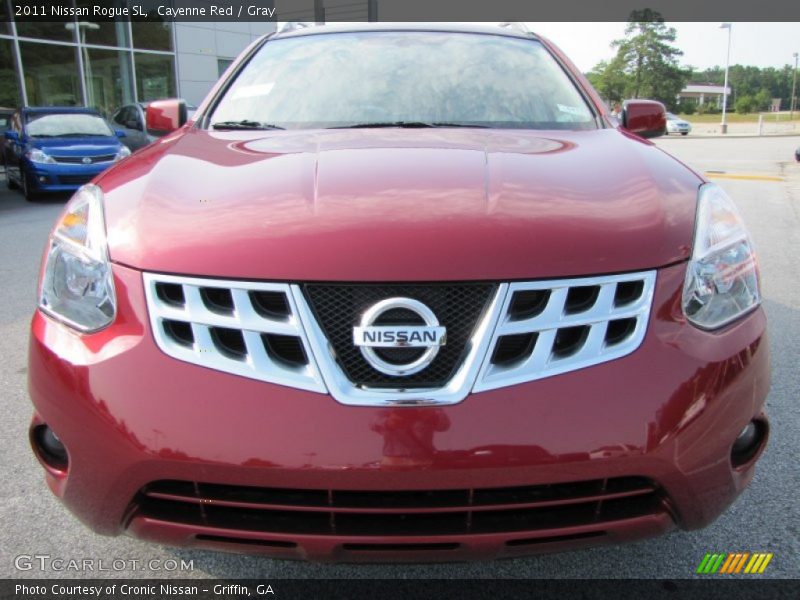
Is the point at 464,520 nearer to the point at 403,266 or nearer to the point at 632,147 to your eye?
the point at 403,266

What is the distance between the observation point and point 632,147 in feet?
6.99

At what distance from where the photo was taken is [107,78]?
19.6 m

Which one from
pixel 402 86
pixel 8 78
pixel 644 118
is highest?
pixel 8 78

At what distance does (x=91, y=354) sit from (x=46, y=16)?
750 inches

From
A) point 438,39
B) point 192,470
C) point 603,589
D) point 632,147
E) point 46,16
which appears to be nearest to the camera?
point 192,470

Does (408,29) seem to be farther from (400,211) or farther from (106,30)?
(106,30)

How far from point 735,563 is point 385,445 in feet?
4.08

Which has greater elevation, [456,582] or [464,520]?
[464,520]


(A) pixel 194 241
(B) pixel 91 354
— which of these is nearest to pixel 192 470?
(B) pixel 91 354

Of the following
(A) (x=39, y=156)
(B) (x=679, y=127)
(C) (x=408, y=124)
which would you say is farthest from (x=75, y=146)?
(B) (x=679, y=127)

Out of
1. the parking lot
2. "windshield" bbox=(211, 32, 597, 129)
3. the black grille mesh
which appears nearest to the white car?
the parking lot

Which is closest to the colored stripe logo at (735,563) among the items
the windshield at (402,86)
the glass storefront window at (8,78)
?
the windshield at (402,86)

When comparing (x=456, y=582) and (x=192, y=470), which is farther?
(x=456, y=582)

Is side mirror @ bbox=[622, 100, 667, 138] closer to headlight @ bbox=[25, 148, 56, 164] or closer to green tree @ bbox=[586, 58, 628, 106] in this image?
headlight @ bbox=[25, 148, 56, 164]
